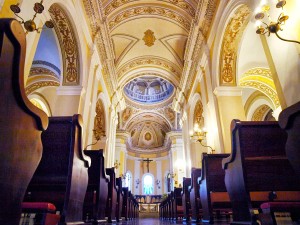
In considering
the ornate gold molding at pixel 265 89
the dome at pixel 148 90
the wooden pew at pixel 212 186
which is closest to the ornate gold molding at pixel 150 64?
the ornate gold molding at pixel 265 89

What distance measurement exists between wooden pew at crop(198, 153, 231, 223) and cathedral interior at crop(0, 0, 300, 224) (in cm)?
132

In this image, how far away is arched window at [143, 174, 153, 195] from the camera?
782 inches

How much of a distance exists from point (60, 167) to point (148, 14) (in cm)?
852

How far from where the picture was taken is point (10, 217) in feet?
3.68

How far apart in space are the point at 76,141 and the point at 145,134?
19.4 metres

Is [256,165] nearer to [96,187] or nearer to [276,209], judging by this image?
[276,209]

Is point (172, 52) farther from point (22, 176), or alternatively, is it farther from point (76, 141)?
point (22, 176)

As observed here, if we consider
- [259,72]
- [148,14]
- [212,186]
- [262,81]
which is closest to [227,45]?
[259,72]

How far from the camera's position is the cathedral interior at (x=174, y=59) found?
3352mm

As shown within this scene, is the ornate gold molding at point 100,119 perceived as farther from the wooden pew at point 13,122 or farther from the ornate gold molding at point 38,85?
the wooden pew at point 13,122

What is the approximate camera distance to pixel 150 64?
11.9 meters

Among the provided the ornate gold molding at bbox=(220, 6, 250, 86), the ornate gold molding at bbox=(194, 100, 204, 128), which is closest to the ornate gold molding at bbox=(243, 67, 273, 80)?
the ornate gold molding at bbox=(194, 100, 204, 128)

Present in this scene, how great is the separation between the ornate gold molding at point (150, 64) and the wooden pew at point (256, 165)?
9.37 m

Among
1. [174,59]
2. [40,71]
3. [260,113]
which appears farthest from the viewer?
→ [174,59]
